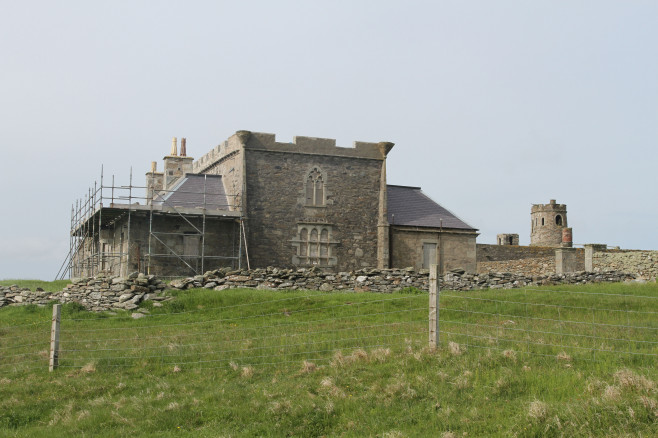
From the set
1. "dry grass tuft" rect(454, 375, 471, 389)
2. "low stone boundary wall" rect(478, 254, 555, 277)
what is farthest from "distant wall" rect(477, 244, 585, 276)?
"dry grass tuft" rect(454, 375, 471, 389)

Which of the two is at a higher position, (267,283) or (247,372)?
(267,283)

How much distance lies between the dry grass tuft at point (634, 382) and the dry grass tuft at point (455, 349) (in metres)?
2.89

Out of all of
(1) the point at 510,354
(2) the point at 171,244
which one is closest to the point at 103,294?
(2) the point at 171,244

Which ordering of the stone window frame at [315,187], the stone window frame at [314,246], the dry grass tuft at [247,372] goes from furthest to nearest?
1. the stone window frame at [315,187]
2. the stone window frame at [314,246]
3. the dry grass tuft at [247,372]

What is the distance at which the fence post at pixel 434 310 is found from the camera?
13.2 m

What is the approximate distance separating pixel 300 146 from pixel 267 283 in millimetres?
9273

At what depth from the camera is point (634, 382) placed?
10117 mm

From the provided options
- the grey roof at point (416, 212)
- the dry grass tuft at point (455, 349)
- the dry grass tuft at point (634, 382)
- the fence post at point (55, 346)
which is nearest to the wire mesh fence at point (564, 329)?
the dry grass tuft at point (455, 349)

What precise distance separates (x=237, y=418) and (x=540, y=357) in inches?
201

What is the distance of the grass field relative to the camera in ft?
32.7

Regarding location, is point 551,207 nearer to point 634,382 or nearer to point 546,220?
point 546,220

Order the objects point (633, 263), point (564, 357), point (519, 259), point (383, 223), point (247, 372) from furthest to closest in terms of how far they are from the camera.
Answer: point (519, 259) < point (383, 223) < point (633, 263) < point (247, 372) < point (564, 357)

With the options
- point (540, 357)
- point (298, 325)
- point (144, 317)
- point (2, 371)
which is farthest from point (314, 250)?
point (540, 357)

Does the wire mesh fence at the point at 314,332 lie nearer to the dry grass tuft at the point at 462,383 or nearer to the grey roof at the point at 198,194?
the dry grass tuft at the point at 462,383
